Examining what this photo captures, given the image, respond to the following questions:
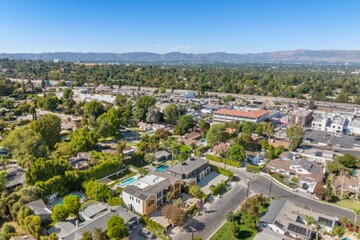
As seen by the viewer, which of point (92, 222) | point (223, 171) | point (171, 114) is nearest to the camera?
point (92, 222)

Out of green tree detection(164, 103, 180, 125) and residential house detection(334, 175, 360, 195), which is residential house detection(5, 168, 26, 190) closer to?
green tree detection(164, 103, 180, 125)

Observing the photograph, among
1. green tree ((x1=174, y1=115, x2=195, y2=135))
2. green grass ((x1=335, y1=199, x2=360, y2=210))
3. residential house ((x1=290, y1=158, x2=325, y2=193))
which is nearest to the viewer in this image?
green grass ((x1=335, y1=199, x2=360, y2=210))

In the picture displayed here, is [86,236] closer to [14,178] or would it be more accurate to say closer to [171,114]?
[14,178]

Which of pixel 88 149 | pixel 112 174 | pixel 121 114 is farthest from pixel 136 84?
pixel 112 174

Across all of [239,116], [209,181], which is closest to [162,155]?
[209,181]

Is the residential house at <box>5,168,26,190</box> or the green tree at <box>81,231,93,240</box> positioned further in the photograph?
the residential house at <box>5,168,26,190</box>

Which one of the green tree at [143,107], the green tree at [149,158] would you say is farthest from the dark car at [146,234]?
the green tree at [143,107]

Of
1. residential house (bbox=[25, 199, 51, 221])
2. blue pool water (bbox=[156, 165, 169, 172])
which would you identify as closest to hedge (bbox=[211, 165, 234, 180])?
blue pool water (bbox=[156, 165, 169, 172])
